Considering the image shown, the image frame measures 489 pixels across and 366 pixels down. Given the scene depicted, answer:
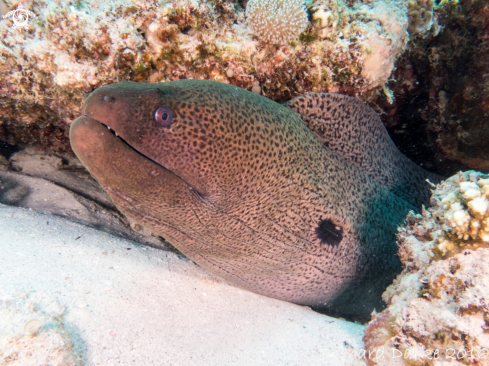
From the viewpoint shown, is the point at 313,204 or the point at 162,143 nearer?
the point at 162,143

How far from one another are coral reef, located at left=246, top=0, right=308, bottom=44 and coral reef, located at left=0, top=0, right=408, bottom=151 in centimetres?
9

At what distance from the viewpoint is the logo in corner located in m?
2.64

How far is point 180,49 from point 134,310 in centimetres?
224

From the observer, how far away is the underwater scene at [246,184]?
1809 mm

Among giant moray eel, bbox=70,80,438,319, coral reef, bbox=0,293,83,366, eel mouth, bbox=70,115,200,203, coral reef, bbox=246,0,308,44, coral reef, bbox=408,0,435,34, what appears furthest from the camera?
coral reef, bbox=408,0,435,34

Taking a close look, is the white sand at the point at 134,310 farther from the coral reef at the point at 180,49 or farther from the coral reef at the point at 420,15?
the coral reef at the point at 420,15

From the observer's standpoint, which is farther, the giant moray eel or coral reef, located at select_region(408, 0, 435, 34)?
coral reef, located at select_region(408, 0, 435, 34)

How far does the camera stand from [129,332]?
6.37 feet

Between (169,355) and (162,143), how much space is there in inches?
54.1

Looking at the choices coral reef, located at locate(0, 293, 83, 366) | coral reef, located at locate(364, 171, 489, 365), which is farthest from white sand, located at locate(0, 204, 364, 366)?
coral reef, located at locate(364, 171, 489, 365)

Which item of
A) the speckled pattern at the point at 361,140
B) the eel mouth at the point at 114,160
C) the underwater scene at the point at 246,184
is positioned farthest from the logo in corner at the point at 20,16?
the speckled pattern at the point at 361,140

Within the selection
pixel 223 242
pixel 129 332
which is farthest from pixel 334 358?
pixel 129 332

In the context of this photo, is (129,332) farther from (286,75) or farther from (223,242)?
(286,75)

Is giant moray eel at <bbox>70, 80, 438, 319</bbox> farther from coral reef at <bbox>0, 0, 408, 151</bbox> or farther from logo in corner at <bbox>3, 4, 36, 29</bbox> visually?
logo in corner at <bbox>3, 4, 36, 29</bbox>
